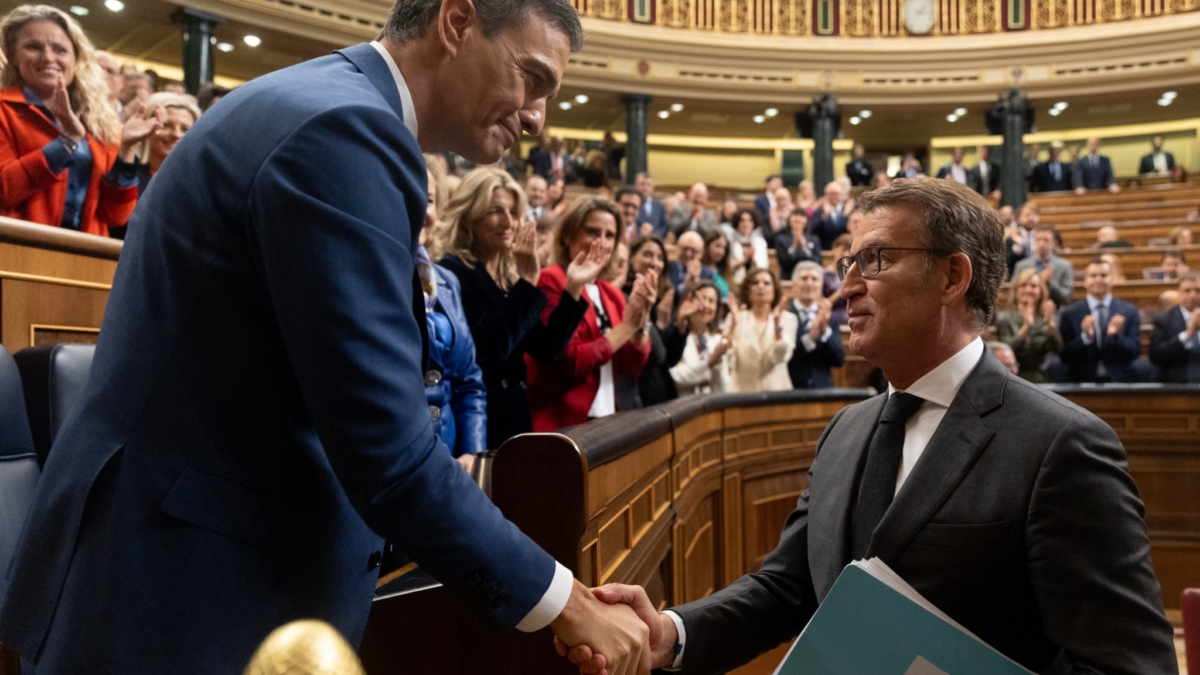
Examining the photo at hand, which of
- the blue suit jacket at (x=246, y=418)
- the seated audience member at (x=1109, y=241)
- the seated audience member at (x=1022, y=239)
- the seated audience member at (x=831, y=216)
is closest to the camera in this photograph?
the blue suit jacket at (x=246, y=418)

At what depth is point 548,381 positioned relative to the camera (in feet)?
9.16

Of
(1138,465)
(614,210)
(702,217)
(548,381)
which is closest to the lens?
(548,381)

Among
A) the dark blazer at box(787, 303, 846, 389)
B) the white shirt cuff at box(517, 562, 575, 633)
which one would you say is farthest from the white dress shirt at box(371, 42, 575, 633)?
the dark blazer at box(787, 303, 846, 389)

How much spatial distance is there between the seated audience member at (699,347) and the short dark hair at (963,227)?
101 inches

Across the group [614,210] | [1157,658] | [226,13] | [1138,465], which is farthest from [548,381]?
[226,13]

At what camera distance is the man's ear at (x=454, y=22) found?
3.46 feet

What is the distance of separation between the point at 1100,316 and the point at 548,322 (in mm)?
4379

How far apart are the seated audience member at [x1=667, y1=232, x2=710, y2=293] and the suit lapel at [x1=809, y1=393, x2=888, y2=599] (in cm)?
318

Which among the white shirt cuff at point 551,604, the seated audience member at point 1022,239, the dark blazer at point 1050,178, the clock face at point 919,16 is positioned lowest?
the white shirt cuff at point 551,604

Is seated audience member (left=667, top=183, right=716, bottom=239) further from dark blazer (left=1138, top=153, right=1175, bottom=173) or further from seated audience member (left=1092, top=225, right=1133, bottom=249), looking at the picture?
dark blazer (left=1138, top=153, right=1175, bottom=173)

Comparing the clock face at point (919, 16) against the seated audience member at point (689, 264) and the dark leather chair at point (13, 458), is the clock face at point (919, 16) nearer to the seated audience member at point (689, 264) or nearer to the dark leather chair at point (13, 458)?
the seated audience member at point (689, 264)

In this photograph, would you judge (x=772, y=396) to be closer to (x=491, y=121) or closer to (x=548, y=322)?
(x=548, y=322)

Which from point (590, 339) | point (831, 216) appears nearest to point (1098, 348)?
point (831, 216)

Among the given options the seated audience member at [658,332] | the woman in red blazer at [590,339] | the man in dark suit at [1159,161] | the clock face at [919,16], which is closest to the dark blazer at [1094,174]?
the man in dark suit at [1159,161]
